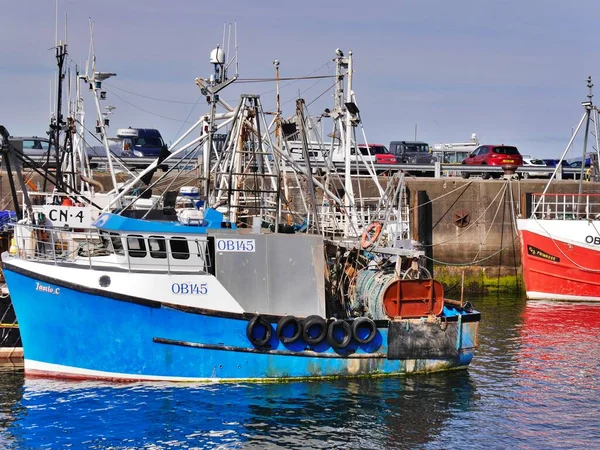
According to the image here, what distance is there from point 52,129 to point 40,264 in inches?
329

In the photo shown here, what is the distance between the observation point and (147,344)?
15625mm

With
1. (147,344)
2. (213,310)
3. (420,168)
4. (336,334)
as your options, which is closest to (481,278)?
(420,168)

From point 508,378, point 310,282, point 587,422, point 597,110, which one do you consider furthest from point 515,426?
point 597,110

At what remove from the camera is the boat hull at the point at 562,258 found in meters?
26.0

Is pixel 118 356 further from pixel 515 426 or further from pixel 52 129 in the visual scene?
pixel 52 129

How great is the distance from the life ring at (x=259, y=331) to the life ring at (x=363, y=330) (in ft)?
5.05

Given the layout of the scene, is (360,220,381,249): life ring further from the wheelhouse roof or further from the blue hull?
the wheelhouse roof

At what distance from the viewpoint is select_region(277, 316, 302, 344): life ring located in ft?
51.5

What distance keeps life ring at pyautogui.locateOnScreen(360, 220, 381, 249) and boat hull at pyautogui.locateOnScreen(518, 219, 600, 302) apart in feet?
34.8

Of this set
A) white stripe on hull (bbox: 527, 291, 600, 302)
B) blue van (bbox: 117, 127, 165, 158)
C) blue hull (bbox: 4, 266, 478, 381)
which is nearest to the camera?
blue hull (bbox: 4, 266, 478, 381)

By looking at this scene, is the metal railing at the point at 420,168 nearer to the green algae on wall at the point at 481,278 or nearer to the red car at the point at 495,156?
the red car at the point at 495,156

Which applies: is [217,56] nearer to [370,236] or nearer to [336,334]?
[370,236]

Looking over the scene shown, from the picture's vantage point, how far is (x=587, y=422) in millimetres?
14250

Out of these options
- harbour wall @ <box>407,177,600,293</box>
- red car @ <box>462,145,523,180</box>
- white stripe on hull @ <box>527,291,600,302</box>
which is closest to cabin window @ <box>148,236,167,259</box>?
harbour wall @ <box>407,177,600,293</box>
